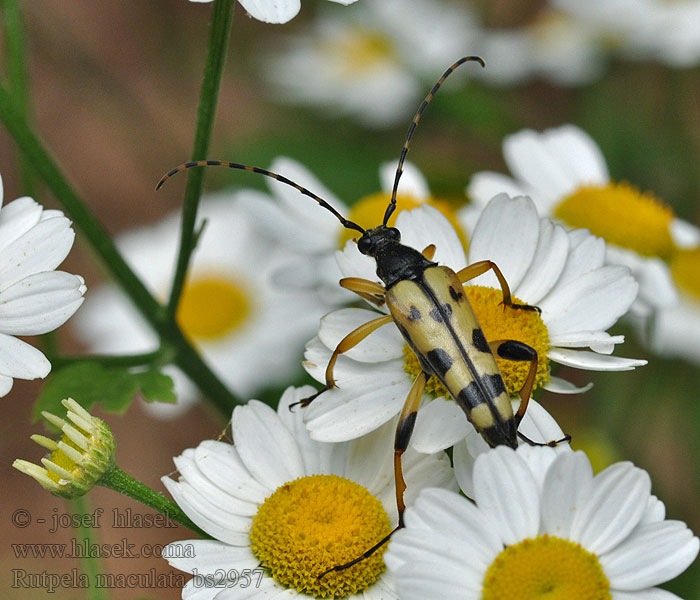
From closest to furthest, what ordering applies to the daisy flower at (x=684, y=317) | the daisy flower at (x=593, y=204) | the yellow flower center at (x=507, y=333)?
the yellow flower center at (x=507, y=333), the daisy flower at (x=593, y=204), the daisy flower at (x=684, y=317)

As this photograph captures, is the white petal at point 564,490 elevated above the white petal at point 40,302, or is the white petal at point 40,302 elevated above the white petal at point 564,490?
the white petal at point 40,302

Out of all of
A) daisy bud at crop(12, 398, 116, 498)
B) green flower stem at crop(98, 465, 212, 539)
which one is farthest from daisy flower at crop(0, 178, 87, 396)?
green flower stem at crop(98, 465, 212, 539)

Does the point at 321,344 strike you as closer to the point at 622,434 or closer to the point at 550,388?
the point at 550,388

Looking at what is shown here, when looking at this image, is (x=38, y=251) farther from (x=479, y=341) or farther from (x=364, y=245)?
(x=479, y=341)

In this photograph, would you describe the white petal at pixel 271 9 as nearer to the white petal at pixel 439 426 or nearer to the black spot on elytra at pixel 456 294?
the black spot on elytra at pixel 456 294

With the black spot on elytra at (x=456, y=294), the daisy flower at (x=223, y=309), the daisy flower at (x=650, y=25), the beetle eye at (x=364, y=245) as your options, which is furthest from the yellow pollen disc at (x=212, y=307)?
the daisy flower at (x=650, y=25)

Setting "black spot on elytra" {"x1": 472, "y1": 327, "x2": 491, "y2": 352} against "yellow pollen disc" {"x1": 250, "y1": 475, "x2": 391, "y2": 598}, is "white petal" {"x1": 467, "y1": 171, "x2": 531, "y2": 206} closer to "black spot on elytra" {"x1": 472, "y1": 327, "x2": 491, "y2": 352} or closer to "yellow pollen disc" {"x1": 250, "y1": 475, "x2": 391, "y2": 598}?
"black spot on elytra" {"x1": 472, "y1": 327, "x2": 491, "y2": 352}

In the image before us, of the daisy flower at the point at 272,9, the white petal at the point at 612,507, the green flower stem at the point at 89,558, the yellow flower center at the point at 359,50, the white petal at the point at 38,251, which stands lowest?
the white petal at the point at 612,507

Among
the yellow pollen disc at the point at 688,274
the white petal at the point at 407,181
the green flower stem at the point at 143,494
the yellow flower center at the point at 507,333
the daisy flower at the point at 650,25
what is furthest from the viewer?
the daisy flower at the point at 650,25
